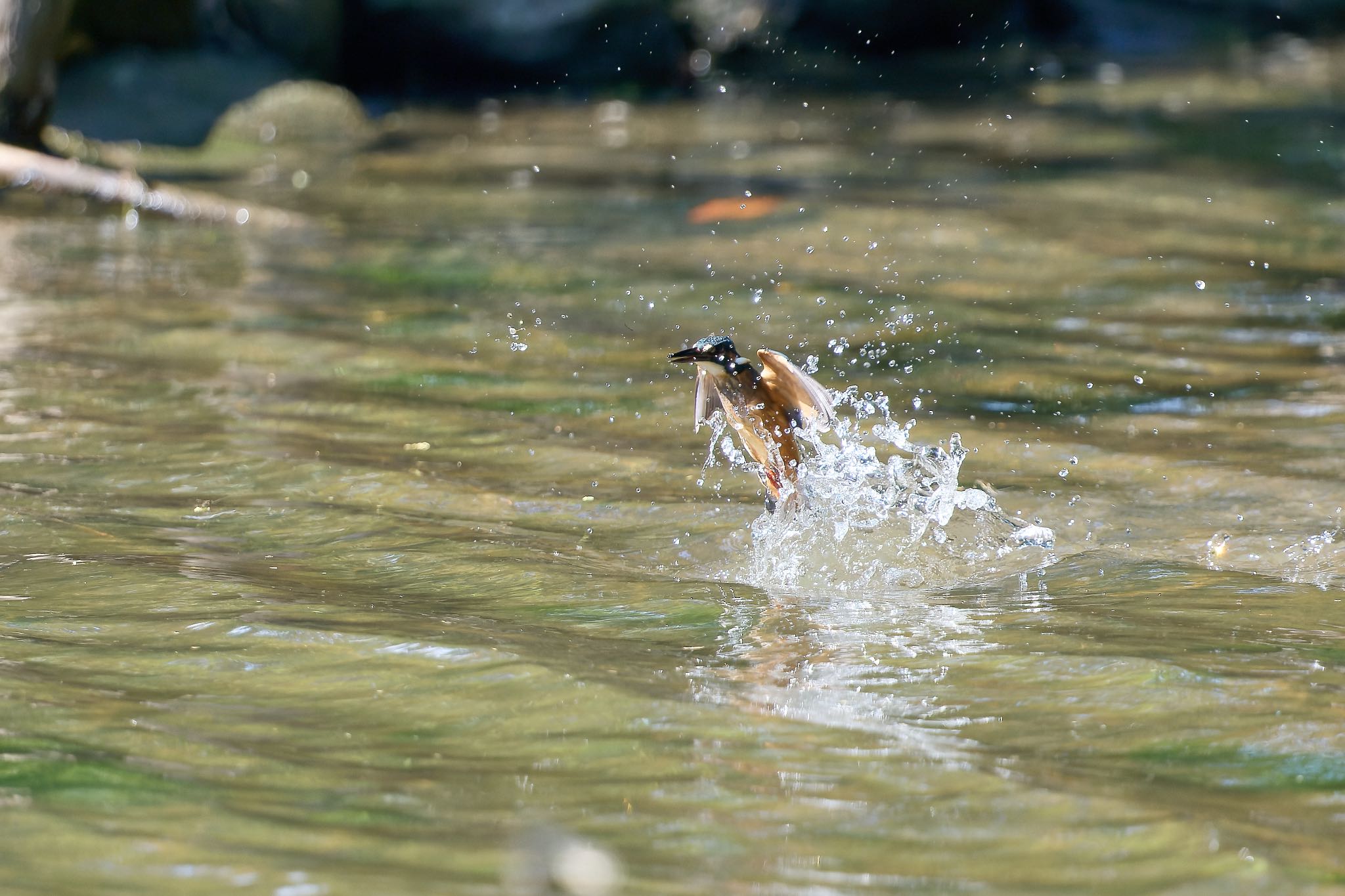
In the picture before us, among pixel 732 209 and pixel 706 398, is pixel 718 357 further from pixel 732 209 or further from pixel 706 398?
pixel 732 209

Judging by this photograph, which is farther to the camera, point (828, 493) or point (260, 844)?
point (828, 493)

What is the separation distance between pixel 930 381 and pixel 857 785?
345cm

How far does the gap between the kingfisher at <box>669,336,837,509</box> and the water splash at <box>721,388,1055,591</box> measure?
0.06 meters

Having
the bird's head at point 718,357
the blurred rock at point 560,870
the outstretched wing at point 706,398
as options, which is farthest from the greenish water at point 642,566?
the bird's head at point 718,357

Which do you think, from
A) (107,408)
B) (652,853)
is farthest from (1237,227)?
(652,853)

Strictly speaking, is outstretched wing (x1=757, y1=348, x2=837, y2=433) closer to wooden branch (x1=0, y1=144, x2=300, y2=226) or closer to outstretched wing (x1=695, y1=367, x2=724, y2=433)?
outstretched wing (x1=695, y1=367, x2=724, y2=433)

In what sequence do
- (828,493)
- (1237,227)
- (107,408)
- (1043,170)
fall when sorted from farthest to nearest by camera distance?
(1043,170)
(1237,227)
(107,408)
(828,493)

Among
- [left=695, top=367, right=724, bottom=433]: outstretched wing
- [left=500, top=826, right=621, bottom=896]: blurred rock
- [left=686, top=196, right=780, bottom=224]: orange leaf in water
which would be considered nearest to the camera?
[left=500, top=826, right=621, bottom=896]: blurred rock

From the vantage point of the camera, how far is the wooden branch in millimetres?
8922

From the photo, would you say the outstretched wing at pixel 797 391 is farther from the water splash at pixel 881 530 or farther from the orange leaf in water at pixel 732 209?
the orange leaf in water at pixel 732 209

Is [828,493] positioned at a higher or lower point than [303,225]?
lower

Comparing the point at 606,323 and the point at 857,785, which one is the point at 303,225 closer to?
the point at 606,323

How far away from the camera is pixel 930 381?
598 cm

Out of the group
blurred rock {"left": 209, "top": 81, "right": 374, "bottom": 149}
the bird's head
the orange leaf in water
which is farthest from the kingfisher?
blurred rock {"left": 209, "top": 81, "right": 374, "bottom": 149}
